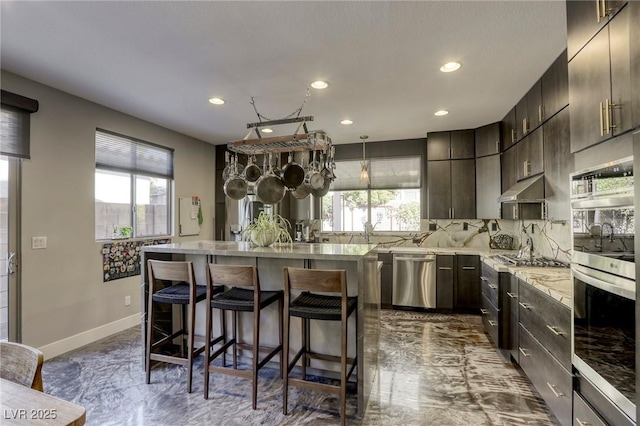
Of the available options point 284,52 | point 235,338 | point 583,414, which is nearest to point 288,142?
point 284,52

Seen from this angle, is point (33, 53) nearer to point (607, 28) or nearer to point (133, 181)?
point (133, 181)

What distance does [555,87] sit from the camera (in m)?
2.70

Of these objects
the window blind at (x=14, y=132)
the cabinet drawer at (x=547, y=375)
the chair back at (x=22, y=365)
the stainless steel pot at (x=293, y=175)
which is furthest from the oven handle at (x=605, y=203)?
the window blind at (x=14, y=132)

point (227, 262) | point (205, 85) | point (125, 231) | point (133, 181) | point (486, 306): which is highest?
point (205, 85)

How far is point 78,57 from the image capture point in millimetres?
2586

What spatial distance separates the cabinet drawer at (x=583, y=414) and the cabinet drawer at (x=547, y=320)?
175 mm

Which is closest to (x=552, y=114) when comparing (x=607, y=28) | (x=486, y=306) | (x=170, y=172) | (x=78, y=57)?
(x=607, y=28)

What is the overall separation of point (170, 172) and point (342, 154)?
2.81 m

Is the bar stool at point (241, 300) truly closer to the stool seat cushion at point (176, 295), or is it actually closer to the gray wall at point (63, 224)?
the stool seat cushion at point (176, 295)

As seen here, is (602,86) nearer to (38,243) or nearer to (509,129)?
(509,129)

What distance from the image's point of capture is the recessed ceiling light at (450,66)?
2.70m

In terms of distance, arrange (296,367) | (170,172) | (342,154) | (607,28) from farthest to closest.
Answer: (342,154) → (170,172) → (296,367) → (607,28)

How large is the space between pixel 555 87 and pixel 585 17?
3.93 ft

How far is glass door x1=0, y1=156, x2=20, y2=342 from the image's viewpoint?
2.87m
